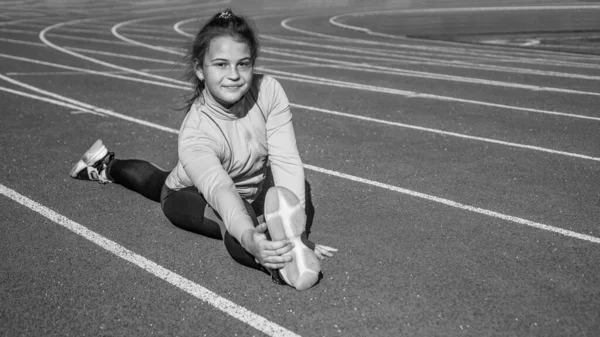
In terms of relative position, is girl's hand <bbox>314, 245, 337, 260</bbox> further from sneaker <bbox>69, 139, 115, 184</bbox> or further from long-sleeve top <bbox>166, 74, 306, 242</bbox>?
sneaker <bbox>69, 139, 115, 184</bbox>

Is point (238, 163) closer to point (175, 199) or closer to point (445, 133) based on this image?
point (175, 199)

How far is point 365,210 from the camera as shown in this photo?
4.78 metres

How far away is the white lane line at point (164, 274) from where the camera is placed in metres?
3.17

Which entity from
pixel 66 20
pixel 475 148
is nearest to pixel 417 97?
pixel 475 148

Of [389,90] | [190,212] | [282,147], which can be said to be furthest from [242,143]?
[389,90]


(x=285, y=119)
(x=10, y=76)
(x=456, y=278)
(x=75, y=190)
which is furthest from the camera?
(x=10, y=76)

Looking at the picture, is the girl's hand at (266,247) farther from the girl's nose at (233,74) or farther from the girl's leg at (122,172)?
the girl's leg at (122,172)

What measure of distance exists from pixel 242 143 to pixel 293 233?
825 mm

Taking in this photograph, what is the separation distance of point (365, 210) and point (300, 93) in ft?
15.5

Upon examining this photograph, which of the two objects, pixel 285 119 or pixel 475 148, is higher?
pixel 285 119

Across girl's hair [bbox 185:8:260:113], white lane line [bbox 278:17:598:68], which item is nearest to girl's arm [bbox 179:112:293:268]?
girl's hair [bbox 185:8:260:113]

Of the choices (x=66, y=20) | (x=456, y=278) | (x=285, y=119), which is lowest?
(x=66, y=20)

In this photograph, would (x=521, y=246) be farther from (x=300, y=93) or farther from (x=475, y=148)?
(x=300, y=93)

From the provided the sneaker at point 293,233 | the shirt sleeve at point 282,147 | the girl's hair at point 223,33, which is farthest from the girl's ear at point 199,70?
the sneaker at point 293,233
